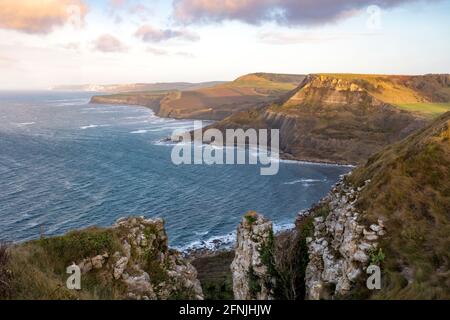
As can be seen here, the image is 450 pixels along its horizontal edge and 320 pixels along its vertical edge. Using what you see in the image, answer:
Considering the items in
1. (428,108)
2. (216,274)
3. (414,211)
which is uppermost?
(428,108)

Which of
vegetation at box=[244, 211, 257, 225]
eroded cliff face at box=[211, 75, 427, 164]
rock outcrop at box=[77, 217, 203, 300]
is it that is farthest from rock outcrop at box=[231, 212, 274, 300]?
eroded cliff face at box=[211, 75, 427, 164]

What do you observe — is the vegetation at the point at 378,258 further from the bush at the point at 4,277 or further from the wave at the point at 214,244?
the wave at the point at 214,244

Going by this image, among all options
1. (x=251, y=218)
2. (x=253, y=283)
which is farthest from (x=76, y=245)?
(x=251, y=218)

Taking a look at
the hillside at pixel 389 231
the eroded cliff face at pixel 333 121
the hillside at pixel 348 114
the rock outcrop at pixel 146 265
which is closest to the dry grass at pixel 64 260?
the rock outcrop at pixel 146 265

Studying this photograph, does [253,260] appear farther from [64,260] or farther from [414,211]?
[64,260]

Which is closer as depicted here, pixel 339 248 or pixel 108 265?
pixel 108 265

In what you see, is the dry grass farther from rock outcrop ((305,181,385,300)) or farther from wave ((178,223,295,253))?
wave ((178,223,295,253))
